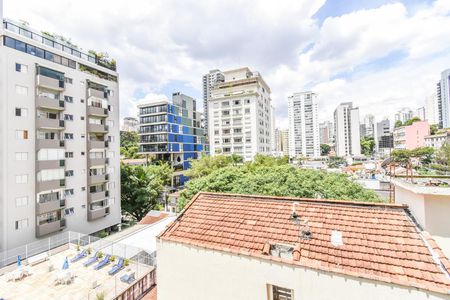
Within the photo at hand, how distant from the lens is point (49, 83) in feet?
75.7

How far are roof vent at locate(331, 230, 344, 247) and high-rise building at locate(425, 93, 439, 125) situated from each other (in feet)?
452

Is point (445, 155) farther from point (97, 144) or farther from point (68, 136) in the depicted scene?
point (68, 136)

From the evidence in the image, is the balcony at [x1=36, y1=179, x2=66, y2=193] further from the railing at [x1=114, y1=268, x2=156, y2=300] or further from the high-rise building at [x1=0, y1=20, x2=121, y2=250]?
the railing at [x1=114, y1=268, x2=156, y2=300]

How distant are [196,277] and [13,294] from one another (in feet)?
45.6

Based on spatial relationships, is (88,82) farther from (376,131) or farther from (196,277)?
(376,131)

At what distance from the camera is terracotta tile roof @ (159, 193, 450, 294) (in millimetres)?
5508

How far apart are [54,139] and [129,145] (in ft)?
153

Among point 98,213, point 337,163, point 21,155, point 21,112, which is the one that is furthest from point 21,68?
point 337,163

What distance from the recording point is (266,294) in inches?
249

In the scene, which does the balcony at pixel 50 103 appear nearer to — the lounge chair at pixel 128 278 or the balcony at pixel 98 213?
the balcony at pixel 98 213

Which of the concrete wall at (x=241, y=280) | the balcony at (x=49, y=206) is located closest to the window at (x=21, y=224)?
the balcony at (x=49, y=206)

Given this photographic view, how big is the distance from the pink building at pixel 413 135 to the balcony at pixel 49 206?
323ft

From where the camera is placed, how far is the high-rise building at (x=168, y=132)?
57.6m

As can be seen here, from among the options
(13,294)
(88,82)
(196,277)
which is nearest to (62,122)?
(88,82)
